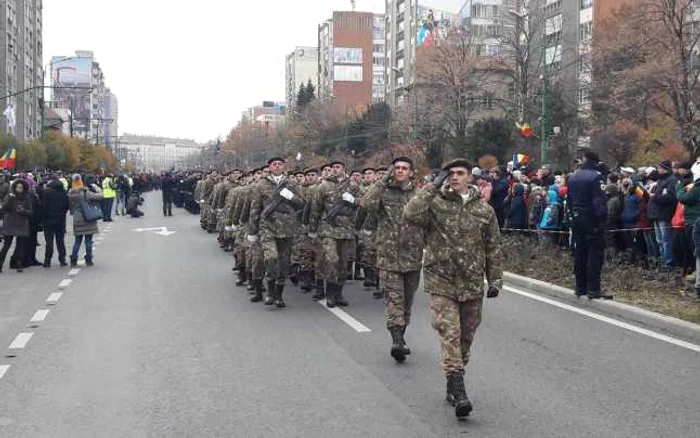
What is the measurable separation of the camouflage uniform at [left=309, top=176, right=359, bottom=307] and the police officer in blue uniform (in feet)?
9.46

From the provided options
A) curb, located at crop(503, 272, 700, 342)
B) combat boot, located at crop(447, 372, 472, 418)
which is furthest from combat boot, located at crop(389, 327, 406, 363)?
curb, located at crop(503, 272, 700, 342)

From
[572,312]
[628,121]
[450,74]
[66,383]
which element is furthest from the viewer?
[450,74]

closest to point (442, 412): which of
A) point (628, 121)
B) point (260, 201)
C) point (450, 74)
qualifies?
point (260, 201)

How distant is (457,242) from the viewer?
6324mm

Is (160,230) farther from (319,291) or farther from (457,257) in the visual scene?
(457,257)

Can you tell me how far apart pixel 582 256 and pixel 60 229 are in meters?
10.6

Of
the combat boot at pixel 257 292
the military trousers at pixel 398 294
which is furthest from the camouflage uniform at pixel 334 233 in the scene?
the military trousers at pixel 398 294

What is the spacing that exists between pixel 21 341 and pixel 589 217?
22.5ft

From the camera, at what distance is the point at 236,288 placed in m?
13.4

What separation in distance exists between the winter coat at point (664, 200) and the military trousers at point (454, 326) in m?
7.17

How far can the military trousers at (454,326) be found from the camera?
6.15m

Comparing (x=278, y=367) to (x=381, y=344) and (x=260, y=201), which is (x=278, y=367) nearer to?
(x=381, y=344)

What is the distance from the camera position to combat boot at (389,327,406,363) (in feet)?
25.7

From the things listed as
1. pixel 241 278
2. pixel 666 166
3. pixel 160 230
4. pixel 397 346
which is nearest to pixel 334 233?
pixel 241 278
